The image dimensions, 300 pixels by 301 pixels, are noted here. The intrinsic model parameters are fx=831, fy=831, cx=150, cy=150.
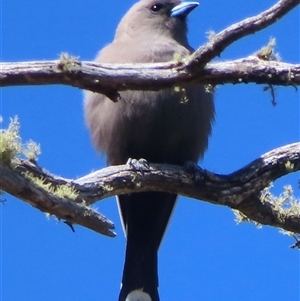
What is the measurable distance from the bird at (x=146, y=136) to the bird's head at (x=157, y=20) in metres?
0.22

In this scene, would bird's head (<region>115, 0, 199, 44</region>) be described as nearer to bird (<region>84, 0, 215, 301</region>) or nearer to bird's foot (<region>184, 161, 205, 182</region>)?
bird (<region>84, 0, 215, 301</region>)

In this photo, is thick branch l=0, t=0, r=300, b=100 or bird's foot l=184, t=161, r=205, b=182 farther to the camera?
bird's foot l=184, t=161, r=205, b=182

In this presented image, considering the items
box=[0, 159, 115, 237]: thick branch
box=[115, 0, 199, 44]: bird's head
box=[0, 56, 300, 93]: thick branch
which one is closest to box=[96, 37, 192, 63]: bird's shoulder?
box=[115, 0, 199, 44]: bird's head

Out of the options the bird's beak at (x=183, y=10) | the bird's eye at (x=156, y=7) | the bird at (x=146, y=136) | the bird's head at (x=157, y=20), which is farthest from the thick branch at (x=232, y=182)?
the bird's eye at (x=156, y=7)

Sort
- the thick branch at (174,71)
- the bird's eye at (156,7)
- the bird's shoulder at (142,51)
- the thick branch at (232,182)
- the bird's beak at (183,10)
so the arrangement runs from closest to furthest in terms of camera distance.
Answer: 1. the thick branch at (174,71)
2. the thick branch at (232,182)
3. the bird's shoulder at (142,51)
4. the bird's beak at (183,10)
5. the bird's eye at (156,7)

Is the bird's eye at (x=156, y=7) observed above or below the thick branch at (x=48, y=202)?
above

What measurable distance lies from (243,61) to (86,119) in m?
1.89

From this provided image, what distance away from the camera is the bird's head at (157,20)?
6.37 metres

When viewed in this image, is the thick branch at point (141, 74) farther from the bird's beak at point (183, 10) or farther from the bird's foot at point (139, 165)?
the bird's beak at point (183, 10)

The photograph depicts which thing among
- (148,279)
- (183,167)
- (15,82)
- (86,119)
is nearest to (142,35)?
(86,119)

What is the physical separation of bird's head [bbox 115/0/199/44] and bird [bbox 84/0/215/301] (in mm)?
217

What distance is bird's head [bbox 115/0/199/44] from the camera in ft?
20.9

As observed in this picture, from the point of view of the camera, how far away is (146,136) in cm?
569

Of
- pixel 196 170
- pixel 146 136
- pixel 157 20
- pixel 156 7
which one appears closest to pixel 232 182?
pixel 196 170
